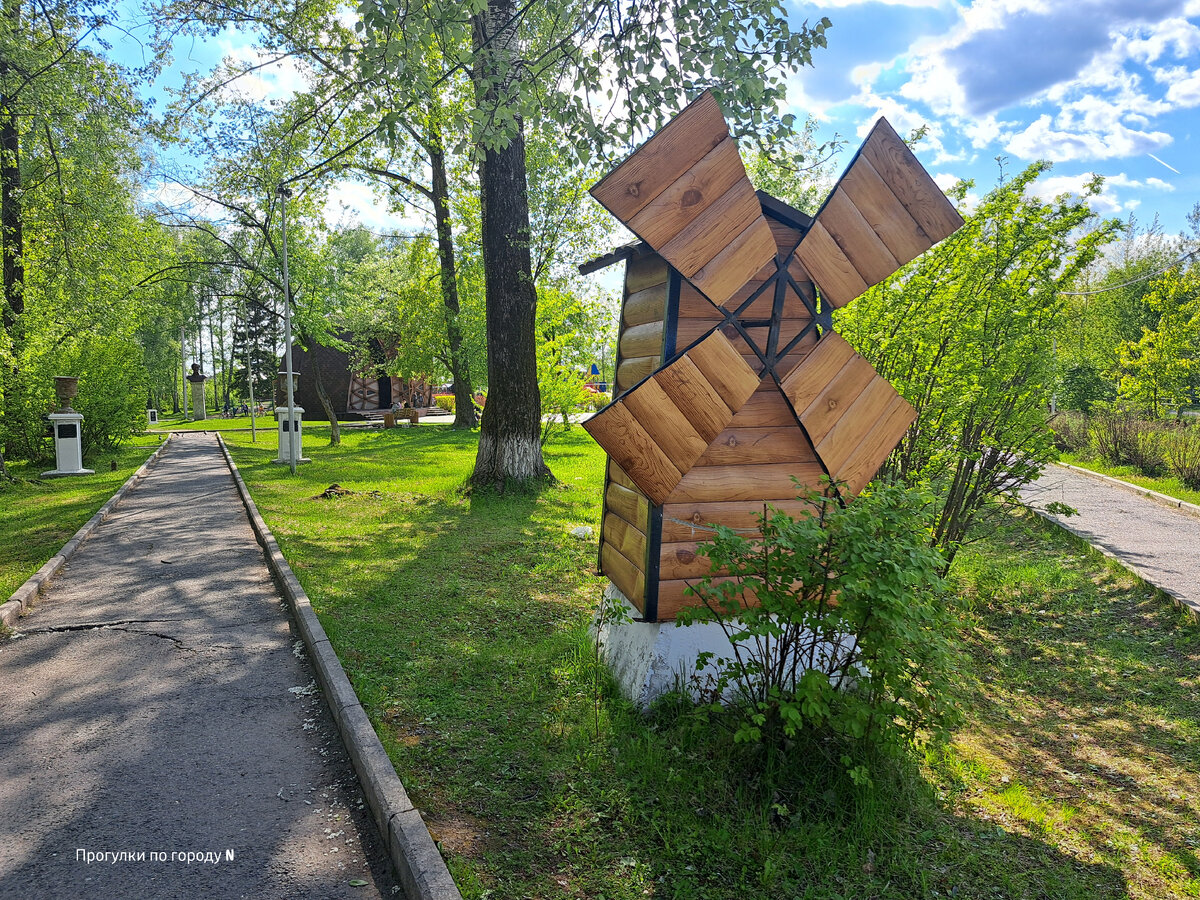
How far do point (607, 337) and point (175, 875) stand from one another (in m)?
19.2

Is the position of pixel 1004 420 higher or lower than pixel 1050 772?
higher

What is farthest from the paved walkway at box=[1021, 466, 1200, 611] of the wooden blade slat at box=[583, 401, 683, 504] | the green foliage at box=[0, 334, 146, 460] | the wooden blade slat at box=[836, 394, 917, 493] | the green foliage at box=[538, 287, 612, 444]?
the green foliage at box=[0, 334, 146, 460]

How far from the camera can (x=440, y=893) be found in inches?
106

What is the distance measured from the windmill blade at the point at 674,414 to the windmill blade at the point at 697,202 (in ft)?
1.23

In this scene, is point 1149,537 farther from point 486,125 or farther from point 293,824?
point 293,824

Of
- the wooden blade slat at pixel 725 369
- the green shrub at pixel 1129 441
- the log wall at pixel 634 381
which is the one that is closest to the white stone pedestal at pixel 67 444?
the log wall at pixel 634 381

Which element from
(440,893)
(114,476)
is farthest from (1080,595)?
(114,476)

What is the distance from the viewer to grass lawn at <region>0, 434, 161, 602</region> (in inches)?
310

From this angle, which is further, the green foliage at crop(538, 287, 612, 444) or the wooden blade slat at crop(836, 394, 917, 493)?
the green foliage at crop(538, 287, 612, 444)

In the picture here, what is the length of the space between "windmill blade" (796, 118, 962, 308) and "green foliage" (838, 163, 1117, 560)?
2.22 m

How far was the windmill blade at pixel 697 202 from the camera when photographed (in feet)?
11.9

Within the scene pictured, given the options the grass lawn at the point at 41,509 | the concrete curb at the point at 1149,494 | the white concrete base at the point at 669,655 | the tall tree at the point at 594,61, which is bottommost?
the grass lawn at the point at 41,509

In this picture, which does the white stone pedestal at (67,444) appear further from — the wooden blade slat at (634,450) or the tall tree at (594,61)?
the wooden blade slat at (634,450)

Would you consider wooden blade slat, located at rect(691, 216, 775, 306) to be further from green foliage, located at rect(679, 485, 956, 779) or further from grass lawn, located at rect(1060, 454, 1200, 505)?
grass lawn, located at rect(1060, 454, 1200, 505)
